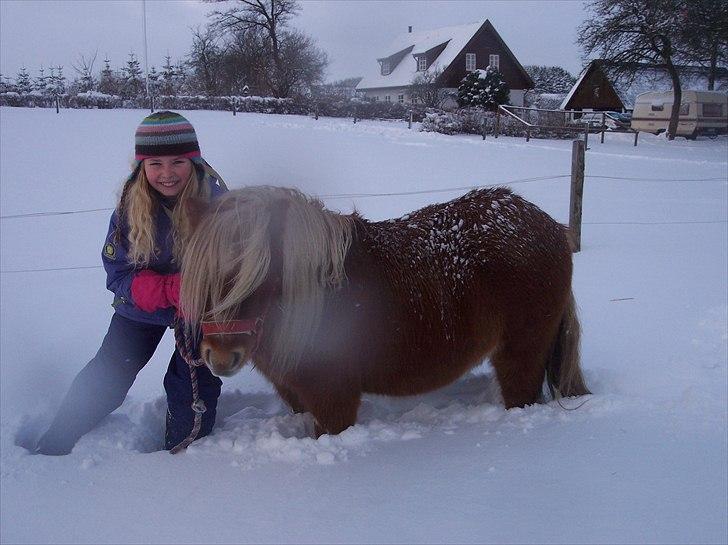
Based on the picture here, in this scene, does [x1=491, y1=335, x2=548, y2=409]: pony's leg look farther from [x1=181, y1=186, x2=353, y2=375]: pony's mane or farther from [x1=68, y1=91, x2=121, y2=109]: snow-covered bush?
[x1=68, y1=91, x2=121, y2=109]: snow-covered bush

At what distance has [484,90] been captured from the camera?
30656mm

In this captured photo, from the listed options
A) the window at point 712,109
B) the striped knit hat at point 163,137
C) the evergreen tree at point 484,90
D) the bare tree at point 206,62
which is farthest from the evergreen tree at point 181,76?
the striped knit hat at point 163,137

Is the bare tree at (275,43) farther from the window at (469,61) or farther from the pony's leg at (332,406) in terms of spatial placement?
the pony's leg at (332,406)

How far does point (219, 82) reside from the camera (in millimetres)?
38406

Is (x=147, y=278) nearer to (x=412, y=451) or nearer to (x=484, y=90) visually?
(x=412, y=451)

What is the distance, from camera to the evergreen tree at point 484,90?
3064 centimetres

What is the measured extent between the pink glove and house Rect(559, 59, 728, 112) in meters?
30.8

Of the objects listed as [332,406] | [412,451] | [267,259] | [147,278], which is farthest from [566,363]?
[147,278]

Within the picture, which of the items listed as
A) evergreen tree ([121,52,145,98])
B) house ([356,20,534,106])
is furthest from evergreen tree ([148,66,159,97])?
house ([356,20,534,106])

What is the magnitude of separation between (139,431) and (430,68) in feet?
141

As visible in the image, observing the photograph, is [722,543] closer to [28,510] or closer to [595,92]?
[28,510]

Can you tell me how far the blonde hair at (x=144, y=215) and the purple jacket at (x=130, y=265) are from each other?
4 centimetres

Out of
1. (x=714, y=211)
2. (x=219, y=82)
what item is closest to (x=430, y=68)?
(x=219, y=82)

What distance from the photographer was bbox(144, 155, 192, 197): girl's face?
Answer: 9.11 feet
